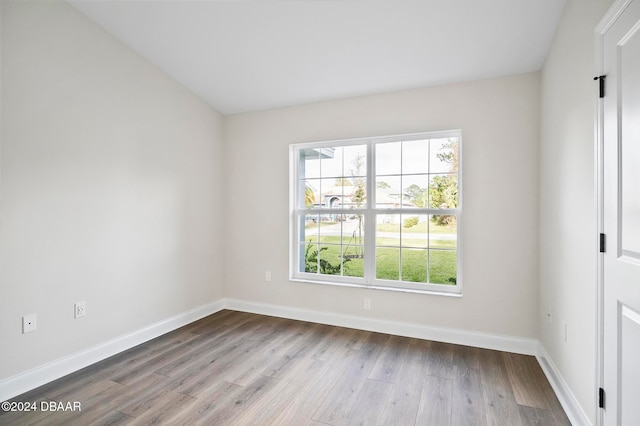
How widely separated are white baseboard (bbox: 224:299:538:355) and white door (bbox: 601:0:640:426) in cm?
127

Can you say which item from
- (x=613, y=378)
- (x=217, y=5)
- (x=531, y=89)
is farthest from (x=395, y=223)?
(x=217, y=5)

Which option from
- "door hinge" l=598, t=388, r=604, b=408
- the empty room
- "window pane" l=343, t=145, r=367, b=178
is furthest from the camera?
"window pane" l=343, t=145, r=367, b=178

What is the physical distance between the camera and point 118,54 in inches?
109

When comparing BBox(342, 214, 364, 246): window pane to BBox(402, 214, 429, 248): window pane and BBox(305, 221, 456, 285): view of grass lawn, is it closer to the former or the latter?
BBox(305, 221, 456, 285): view of grass lawn

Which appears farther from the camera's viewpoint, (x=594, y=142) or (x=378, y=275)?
(x=378, y=275)

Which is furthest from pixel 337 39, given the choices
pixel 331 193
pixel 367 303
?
pixel 367 303

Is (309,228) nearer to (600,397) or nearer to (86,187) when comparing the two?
(86,187)

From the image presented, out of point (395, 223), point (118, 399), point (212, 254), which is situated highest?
point (395, 223)

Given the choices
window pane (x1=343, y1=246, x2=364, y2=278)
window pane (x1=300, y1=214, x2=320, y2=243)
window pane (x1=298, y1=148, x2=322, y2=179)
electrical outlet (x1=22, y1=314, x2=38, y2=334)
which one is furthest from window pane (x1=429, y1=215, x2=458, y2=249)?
electrical outlet (x1=22, y1=314, x2=38, y2=334)

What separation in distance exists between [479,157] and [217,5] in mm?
2526

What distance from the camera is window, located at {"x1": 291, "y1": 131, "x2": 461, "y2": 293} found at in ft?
10.1

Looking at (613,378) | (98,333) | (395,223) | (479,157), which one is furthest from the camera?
(395,223)

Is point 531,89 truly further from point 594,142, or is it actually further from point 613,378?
point 613,378

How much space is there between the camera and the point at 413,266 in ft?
10.5
